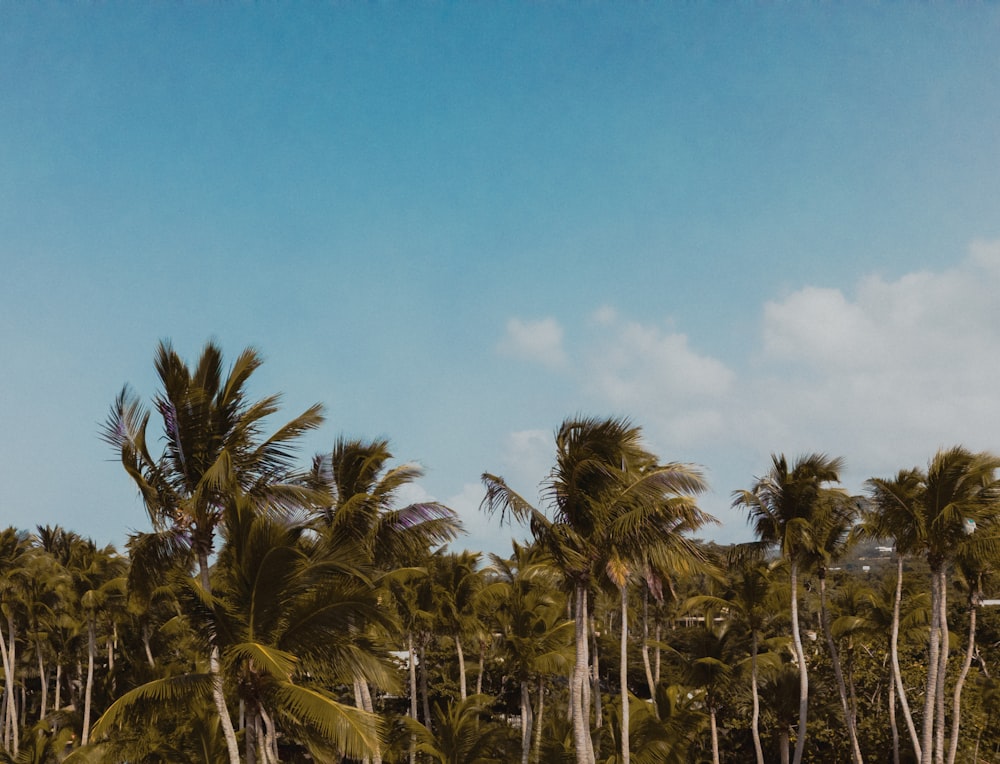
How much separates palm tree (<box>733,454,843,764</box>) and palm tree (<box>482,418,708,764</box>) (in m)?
11.4

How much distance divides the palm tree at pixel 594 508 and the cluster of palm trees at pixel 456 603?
48 mm

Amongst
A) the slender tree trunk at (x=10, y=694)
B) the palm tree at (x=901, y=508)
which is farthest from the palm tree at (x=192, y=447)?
the slender tree trunk at (x=10, y=694)

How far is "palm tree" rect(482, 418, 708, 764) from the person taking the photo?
1521cm

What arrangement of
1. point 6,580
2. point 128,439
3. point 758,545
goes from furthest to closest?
point 6,580 → point 758,545 → point 128,439

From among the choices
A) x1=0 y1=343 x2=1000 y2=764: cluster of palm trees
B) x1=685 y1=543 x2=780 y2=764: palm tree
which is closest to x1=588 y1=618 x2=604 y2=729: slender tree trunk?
x1=0 y1=343 x2=1000 y2=764: cluster of palm trees

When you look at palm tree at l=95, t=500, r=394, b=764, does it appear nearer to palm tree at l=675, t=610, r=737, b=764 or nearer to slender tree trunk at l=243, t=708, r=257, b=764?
slender tree trunk at l=243, t=708, r=257, b=764

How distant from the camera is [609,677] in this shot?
51.5 m

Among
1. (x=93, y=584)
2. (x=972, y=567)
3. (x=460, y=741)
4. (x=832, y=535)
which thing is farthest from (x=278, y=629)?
(x=93, y=584)

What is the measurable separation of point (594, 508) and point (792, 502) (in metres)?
12.8

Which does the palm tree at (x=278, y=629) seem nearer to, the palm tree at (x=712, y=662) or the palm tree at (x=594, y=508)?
the palm tree at (x=594, y=508)

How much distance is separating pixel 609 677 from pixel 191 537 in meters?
44.3

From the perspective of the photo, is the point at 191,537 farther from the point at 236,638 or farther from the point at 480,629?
the point at 480,629

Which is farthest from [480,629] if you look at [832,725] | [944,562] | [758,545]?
[944,562]

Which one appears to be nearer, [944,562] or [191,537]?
[191,537]
